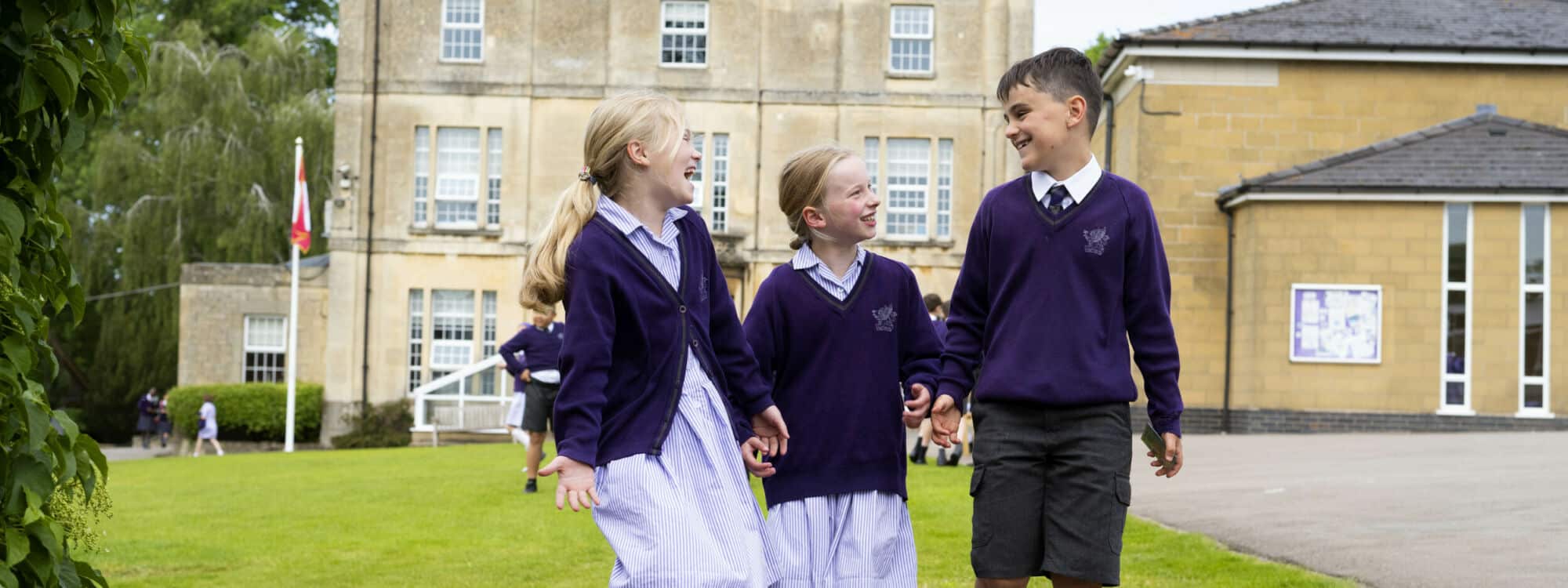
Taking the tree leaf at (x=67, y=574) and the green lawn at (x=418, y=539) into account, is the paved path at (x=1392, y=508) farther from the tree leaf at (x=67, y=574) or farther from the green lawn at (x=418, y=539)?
the tree leaf at (x=67, y=574)

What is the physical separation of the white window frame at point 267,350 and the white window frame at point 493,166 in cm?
628

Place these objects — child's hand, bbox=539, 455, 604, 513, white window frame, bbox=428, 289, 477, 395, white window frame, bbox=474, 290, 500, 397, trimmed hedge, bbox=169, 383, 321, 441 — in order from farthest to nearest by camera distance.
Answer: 1. trimmed hedge, bbox=169, 383, 321, 441
2. white window frame, bbox=428, 289, 477, 395
3. white window frame, bbox=474, 290, 500, 397
4. child's hand, bbox=539, 455, 604, 513

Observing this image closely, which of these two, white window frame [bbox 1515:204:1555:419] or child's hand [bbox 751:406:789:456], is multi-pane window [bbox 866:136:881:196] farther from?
child's hand [bbox 751:406:789:456]

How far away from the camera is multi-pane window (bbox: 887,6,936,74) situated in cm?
3606

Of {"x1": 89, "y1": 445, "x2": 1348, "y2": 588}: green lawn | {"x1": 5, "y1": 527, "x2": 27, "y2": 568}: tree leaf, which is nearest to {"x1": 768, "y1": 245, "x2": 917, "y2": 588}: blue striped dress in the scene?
{"x1": 5, "y1": 527, "x2": 27, "y2": 568}: tree leaf

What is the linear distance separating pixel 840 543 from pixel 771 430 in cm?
49

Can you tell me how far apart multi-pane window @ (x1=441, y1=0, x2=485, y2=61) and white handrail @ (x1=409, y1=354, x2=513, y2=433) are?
689 cm

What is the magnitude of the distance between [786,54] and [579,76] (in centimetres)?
458

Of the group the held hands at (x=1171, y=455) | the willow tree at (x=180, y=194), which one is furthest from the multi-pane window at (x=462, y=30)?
the held hands at (x=1171, y=455)

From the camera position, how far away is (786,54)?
35.9m

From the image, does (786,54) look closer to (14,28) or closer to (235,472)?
(235,472)

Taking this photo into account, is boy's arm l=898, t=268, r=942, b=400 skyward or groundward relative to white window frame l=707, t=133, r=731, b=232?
groundward

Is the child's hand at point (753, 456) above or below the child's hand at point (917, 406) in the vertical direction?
below

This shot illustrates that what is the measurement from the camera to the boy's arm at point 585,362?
4.27 meters
